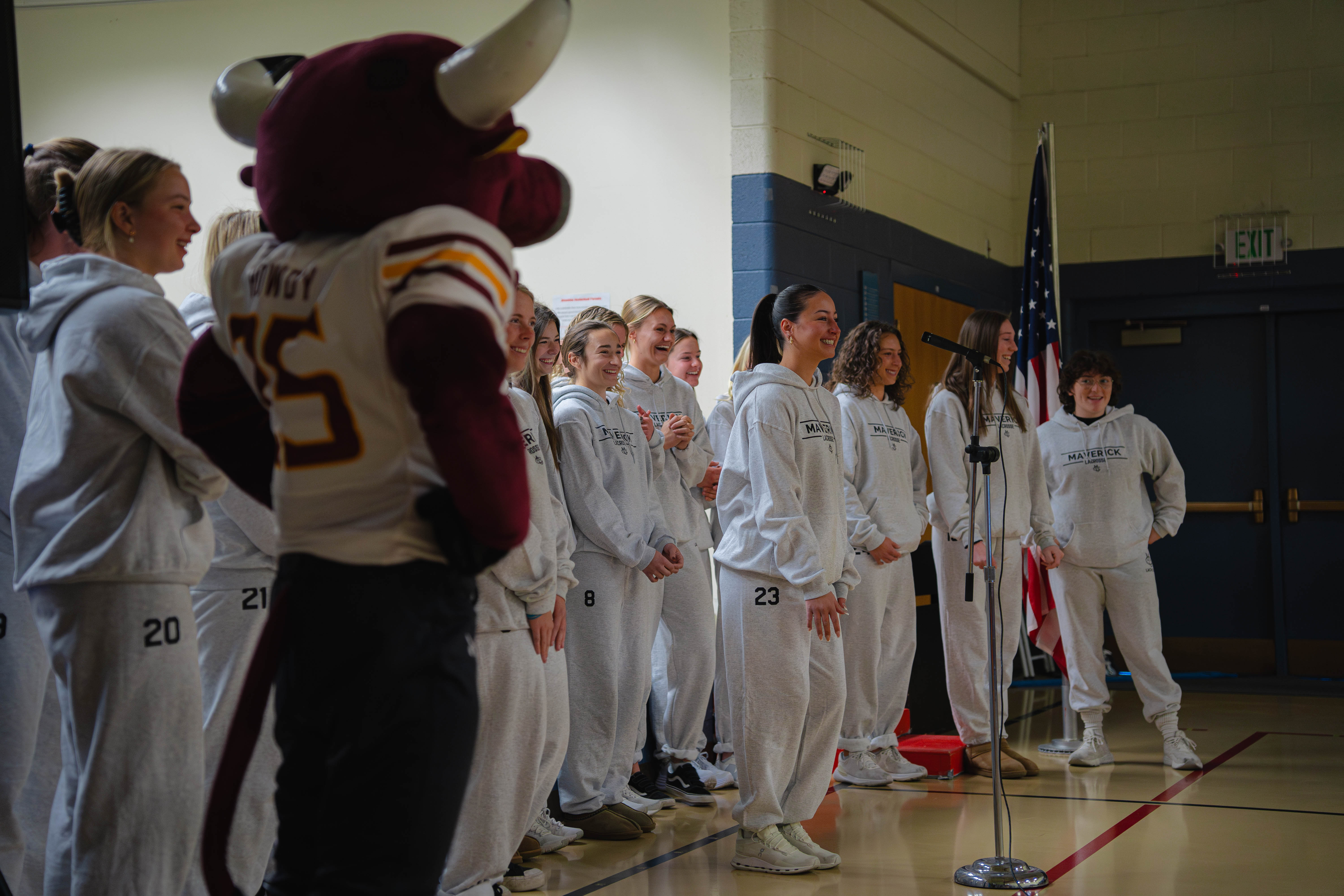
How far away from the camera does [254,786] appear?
251cm

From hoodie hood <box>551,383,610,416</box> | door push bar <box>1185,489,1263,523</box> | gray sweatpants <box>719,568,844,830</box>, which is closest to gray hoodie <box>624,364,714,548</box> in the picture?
hoodie hood <box>551,383,610,416</box>

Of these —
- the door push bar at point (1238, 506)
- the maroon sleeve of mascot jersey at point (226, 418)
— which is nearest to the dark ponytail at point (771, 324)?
the maroon sleeve of mascot jersey at point (226, 418)

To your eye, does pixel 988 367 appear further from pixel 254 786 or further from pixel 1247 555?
pixel 1247 555

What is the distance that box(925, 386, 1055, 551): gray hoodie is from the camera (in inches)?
194

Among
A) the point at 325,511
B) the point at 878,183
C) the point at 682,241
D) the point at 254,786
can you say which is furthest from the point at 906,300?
the point at 325,511

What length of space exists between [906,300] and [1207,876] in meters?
3.89

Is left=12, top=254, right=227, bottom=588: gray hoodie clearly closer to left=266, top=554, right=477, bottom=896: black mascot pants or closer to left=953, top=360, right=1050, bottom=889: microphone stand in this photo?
left=266, top=554, right=477, bottom=896: black mascot pants

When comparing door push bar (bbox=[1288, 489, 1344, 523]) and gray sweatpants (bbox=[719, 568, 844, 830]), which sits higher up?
door push bar (bbox=[1288, 489, 1344, 523])

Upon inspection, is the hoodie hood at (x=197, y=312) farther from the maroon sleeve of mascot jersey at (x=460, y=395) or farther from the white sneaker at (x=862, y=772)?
the white sneaker at (x=862, y=772)

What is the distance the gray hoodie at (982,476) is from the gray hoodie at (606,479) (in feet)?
4.34

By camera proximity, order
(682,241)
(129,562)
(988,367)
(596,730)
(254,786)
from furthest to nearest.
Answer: (682,241) < (988,367) < (596,730) < (254,786) < (129,562)

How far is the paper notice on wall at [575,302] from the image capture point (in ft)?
18.7

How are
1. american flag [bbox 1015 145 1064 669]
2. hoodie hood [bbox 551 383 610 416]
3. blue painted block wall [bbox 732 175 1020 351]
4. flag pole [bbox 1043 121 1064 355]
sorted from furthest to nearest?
flag pole [bbox 1043 121 1064 355] < american flag [bbox 1015 145 1064 669] < blue painted block wall [bbox 732 175 1020 351] < hoodie hood [bbox 551 383 610 416]

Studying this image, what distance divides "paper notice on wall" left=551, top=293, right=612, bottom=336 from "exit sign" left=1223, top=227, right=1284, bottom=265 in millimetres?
4352
